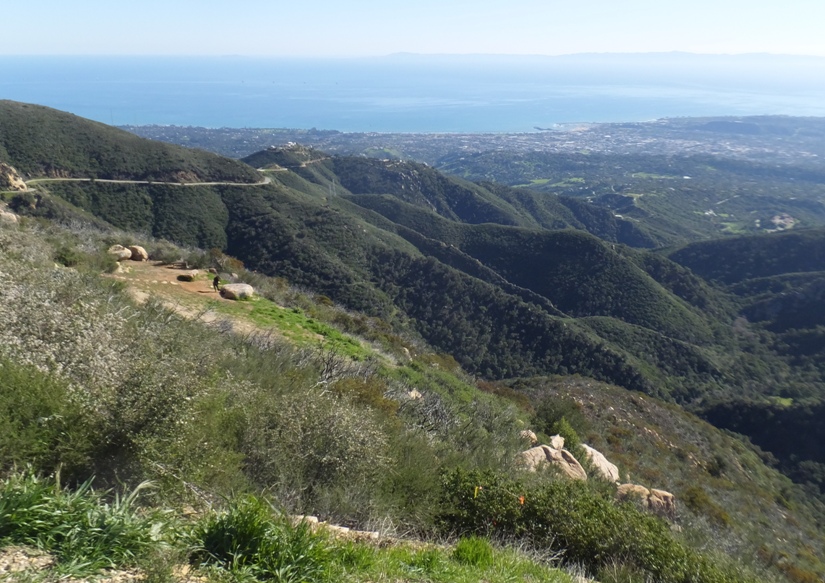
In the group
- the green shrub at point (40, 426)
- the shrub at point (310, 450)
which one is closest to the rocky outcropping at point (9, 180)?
the green shrub at point (40, 426)

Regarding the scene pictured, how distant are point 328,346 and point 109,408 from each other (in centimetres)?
821

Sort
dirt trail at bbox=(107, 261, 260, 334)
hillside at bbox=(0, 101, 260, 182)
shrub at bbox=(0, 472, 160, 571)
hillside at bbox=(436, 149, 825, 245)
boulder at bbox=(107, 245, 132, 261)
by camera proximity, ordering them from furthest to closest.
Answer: hillside at bbox=(436, 149, 825, 245) < hillside at bbox=(0, 101, 260, 182) < boulder at bbox=(107, 245, 132, 261) < dirt trail at bbox=(107, 261, 260, 334) < shrub at bbox=(0, 472, 160, 571)

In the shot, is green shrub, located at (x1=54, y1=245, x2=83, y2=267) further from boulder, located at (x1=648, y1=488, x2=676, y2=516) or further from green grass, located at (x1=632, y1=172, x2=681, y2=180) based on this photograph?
green grass, located at (x1=632, y1=172, x2=681, y2=180)

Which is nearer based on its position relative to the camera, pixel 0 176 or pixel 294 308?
pixel 294 308

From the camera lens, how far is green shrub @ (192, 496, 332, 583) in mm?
2635

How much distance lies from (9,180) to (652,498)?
39473 mm

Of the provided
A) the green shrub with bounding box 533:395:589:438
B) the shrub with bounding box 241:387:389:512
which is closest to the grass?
the shrub with bounding box 241:387:389:512

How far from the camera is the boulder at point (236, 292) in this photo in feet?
45.1

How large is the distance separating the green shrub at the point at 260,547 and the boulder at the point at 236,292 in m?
11.7

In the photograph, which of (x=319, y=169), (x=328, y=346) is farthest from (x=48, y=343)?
(x=319, y=169)

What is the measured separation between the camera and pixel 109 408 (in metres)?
3.66

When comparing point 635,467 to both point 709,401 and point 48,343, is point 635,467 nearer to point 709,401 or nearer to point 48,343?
point 48,343

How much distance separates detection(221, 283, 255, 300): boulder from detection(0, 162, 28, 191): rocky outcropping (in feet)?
87.6

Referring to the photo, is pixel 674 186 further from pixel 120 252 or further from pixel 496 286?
pixel 120 252
